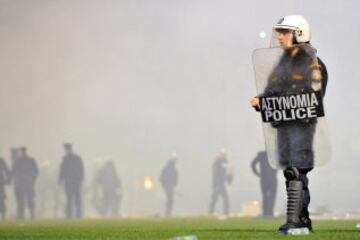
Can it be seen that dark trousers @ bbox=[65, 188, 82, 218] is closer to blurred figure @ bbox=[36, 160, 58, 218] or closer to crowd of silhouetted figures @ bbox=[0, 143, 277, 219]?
crowd of silhouetted figures @ bbox=[0, 143, 277, 219]

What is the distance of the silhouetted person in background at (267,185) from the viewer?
91.7ft

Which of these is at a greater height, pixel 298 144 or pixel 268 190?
Answer: pixel 298 144

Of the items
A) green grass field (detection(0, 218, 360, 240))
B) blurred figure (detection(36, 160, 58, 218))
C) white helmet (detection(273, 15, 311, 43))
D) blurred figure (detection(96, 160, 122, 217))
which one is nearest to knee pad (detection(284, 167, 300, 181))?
green grass field (detection(0, 218, 360, 240))

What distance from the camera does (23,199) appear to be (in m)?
34.7

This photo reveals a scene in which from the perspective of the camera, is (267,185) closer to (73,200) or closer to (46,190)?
(73,200)

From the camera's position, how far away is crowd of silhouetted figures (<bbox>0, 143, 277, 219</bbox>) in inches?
1142

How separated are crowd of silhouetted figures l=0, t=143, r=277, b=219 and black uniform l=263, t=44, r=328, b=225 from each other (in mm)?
15767

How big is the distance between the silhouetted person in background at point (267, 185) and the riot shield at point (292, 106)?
17349mm

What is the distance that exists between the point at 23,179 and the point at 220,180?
6.41 metres

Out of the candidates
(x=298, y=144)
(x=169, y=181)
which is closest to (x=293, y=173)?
(x=298, y=144)

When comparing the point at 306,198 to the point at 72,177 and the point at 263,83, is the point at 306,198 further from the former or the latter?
the point at 72,177

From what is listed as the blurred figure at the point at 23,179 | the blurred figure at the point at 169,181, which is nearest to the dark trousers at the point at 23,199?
the blurred figure at the point at 23,179

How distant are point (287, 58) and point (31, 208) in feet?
78.9

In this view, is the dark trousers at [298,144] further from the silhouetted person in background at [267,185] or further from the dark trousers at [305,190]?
the silhouetted person in background at [267,185]
